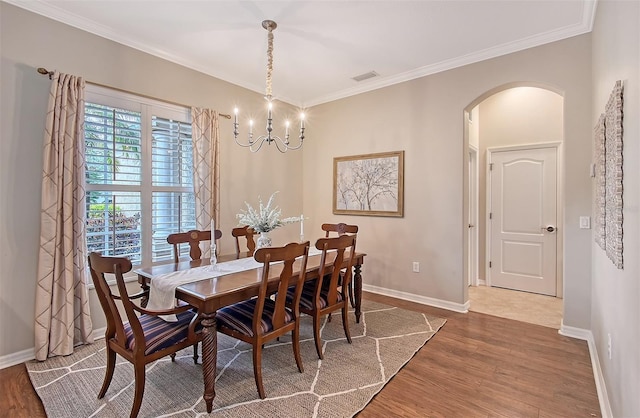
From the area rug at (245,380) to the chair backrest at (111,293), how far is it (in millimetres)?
476

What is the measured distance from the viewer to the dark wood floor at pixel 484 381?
76.4 inches

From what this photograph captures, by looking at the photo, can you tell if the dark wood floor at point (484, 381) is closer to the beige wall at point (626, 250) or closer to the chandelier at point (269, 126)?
the beige wall at point (626, 250)

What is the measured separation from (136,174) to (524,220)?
5001 millimetres

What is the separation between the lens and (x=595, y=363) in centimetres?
238

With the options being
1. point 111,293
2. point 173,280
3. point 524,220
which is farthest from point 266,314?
point 524,220

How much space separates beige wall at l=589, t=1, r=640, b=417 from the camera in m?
1.28

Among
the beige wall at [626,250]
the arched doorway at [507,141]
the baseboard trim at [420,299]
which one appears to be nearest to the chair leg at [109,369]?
the beige wall at [626,250]

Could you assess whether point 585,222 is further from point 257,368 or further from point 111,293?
point 111,293

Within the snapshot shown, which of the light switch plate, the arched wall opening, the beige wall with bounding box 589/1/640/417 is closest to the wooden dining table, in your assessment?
the beige wall with bounding box 589/1/640/417

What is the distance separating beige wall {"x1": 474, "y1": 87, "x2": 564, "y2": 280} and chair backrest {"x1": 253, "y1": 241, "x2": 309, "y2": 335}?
366 centimetres

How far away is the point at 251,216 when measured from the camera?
2795 mm

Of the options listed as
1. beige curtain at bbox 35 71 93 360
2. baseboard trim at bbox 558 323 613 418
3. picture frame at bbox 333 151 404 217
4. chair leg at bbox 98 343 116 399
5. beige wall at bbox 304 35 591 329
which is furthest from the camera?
picture frame at bbox 333 151 404 217

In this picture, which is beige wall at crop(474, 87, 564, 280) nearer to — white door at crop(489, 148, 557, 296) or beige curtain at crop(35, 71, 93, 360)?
white door at crop(489, 148, 557, 296)

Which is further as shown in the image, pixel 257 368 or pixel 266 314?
pixel 266 314
